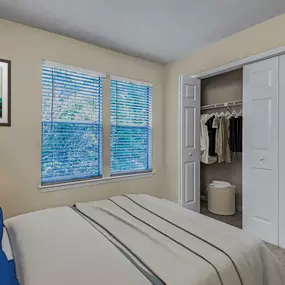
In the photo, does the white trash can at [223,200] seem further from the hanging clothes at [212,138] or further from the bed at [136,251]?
the bed at [136,251]

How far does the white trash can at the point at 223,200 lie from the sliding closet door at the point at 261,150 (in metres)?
0.60

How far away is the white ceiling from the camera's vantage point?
2188 millimetres

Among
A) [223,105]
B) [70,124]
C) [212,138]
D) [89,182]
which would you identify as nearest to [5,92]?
[70,124]

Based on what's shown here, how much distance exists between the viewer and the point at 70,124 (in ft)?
9.69

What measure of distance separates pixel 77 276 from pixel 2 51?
2495 millimetres

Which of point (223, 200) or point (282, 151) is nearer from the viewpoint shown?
point (282, 151)

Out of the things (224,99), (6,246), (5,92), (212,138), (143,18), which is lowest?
(6,246)

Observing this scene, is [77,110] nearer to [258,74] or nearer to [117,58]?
[117,58]

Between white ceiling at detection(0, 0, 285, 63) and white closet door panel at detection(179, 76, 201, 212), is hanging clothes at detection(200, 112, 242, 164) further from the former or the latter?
white ceiling at detection(0, 0, 285, 63)

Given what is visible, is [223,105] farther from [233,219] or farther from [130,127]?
[233,219]

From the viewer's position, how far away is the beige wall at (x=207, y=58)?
8.17ft

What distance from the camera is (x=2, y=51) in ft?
8.05

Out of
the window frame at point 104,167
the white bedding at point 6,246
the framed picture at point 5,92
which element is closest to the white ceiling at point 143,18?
the window frame at point 104,167

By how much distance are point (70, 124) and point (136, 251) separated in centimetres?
217
